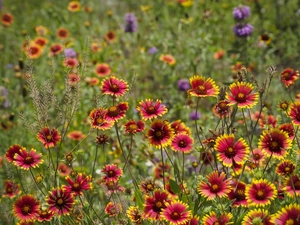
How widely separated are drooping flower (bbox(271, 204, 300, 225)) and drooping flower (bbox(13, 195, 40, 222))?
94cm

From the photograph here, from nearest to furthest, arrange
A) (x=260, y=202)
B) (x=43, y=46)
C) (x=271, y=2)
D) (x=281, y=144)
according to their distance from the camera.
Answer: (x=260, y=202) → (x=281, y=144) → (x=43, y=46) → (x=271, y=2)

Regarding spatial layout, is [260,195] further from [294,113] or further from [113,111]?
[113,111]

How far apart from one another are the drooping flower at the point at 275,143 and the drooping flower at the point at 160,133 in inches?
13.6

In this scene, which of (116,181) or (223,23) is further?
(223,23)

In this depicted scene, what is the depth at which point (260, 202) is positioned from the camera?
172 cm

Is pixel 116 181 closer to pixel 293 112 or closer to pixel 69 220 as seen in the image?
pixel 69 220

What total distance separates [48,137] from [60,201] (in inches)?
12.7

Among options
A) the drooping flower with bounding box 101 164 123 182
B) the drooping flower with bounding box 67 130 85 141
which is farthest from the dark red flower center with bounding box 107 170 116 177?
the drooping flower with bounding box 67 130 85 141

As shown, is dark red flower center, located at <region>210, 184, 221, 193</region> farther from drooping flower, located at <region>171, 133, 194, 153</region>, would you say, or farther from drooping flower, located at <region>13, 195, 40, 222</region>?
drooping flower, located at <region>13, 195, 40, 222</region>

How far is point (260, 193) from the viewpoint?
175 cm

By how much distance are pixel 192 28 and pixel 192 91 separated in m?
3.33

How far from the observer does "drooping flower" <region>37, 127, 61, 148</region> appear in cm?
207

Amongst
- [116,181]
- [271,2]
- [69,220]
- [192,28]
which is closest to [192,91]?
[116,181]

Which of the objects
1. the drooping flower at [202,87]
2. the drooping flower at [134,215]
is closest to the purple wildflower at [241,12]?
the drooping flower at [202,87]
